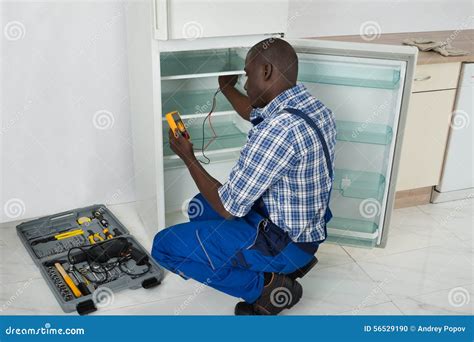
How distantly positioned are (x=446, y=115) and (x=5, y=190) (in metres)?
2.29

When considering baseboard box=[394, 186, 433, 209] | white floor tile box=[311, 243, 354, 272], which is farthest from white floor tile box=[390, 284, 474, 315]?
baseboard box=[394, 186, 433, 209]

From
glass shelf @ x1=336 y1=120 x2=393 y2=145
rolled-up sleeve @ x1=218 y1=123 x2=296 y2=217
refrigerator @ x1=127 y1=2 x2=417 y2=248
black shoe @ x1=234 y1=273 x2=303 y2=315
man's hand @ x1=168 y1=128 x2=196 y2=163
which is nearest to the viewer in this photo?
rolled-up sleeve @ x1=218 y1=123 x2=296 y2=217

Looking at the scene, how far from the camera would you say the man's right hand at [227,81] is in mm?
2814

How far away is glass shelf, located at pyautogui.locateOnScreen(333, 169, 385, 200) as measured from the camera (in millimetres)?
2889

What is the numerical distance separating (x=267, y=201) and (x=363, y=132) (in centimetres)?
81

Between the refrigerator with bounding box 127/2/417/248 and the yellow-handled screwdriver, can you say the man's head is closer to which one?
the refrigerator with bounding box 127/2/417/248

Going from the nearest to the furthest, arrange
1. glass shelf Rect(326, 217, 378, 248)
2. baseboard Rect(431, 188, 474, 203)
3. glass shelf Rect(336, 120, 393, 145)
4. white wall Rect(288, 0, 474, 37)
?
glass shelf Rect(336, 120, 393, 145), glass shelf Rect(326, 217, 378, 248), white wall Rect(288, 0, 474, 37), baseboard Rect(431, 188, 474, 203)

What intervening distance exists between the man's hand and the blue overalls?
0.28 metres

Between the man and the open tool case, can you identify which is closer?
the man

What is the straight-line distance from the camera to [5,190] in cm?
304

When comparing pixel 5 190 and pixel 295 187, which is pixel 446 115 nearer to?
pixel 295 187

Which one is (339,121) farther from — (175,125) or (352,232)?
(175,125)

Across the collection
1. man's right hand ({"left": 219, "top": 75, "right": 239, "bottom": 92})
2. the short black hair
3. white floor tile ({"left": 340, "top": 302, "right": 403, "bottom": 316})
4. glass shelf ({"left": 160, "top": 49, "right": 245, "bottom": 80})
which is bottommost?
white floor tile ({"left": 340, "top": 302, "right": 403, "bottom": 316})

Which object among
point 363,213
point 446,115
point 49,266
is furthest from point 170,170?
point 446,115
